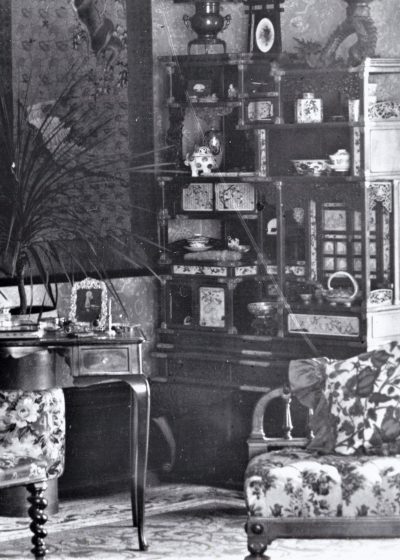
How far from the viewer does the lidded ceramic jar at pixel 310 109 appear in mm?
6750

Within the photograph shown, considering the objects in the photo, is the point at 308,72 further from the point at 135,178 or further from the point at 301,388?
the point at 301,388

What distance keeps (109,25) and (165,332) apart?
1814mm

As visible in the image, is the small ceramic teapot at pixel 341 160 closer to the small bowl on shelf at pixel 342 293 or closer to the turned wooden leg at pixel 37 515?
the small bowl on shelf at pixel 342 293

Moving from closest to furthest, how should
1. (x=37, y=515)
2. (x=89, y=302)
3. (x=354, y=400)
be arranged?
(x=354, y=400) → (x=37, y=515) → (x=89, y=302)

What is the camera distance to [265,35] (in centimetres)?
708

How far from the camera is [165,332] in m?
7.23

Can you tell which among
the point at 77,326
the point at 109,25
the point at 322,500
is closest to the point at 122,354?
the point at 77,326

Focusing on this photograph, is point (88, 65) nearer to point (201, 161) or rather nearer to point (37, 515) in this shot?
point (201, 161)

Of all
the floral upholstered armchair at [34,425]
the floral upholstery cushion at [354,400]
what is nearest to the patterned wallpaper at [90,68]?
the floral upholstered armchair at [34,425]

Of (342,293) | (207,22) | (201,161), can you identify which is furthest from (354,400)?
(207,22)

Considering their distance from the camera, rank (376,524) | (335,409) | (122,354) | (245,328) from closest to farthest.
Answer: (376,524) < (335,409) < (122,354) < (245,328)

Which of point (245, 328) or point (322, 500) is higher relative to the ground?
point (245, 328)

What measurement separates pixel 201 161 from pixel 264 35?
82cm

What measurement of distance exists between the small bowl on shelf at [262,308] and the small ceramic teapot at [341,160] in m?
0.89
